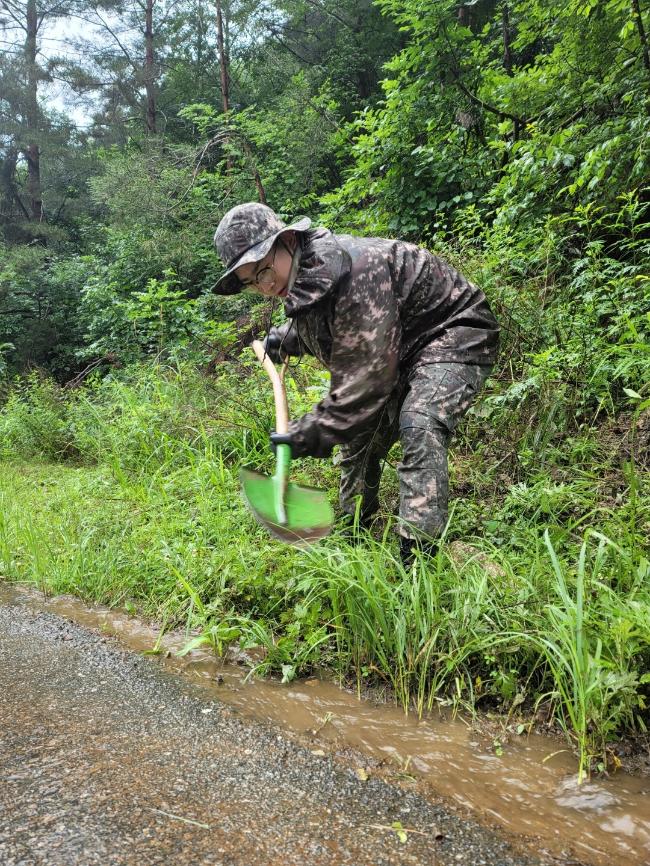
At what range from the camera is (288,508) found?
8.36 feet

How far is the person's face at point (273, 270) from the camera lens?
2.39 metres

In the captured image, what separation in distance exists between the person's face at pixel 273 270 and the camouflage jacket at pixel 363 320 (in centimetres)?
8

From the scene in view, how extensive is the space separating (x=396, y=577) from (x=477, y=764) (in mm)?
863

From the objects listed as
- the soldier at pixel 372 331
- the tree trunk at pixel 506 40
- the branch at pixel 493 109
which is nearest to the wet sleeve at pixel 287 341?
the soldier at pixel 372 331

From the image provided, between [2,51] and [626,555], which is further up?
[2,51]

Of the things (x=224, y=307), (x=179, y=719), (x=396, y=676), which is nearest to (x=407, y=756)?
(x=396, y=676)

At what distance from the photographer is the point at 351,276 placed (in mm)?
2367

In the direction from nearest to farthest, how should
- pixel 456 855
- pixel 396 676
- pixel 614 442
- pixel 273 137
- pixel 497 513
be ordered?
1. pixel 456 855
2. pixel 396 676
3. pixel 497 513
4. pixel 614 442
5. pixel 273 137

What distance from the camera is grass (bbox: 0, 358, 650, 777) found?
1.79 meters

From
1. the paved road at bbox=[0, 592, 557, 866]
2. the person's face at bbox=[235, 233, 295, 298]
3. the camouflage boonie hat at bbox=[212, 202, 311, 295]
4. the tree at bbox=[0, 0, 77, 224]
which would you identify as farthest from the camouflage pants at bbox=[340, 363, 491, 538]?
the tree at bbox=[0, 0, 77, 224]

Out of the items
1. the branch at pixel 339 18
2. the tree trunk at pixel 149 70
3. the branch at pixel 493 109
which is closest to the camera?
the branch at pixel 493 109

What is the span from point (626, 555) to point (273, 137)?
11.4 meters

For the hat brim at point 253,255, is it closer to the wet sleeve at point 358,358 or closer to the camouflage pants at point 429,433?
the wet sleeve at point 358,358

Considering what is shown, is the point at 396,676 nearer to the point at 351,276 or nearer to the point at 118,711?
the point at 118,711
